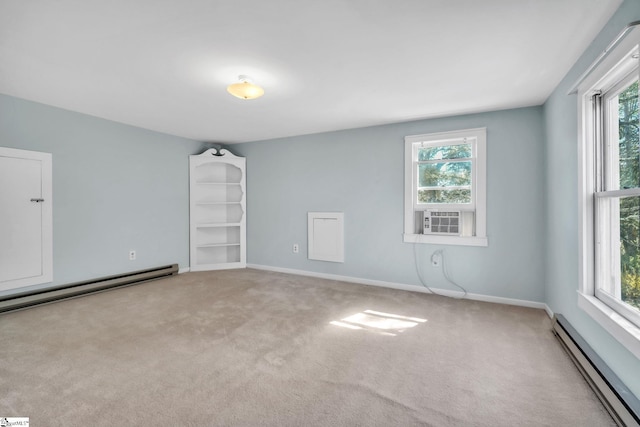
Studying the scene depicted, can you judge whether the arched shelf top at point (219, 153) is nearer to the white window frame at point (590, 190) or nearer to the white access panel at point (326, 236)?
the white access panel at point (326, 236)

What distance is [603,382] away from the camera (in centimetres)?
158

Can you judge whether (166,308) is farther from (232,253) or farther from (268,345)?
(232,253)

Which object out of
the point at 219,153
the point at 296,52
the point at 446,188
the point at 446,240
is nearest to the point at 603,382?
the point at 446,240

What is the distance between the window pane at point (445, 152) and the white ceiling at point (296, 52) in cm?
44

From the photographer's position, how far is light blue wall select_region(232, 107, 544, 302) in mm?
3148

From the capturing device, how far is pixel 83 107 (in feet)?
10.6

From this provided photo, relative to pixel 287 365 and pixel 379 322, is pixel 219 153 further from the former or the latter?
pixel 287 365

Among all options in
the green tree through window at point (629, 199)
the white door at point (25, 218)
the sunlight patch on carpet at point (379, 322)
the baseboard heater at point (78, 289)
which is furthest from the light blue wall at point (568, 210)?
the white door at point (25, 218)

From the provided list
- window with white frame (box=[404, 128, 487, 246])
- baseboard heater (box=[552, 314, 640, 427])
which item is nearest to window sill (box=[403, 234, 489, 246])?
window with white frame (box=[404, 128, 487, 246])

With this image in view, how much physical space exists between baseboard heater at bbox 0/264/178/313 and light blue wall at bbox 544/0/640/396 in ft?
16.0

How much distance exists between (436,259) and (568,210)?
1495 millimetres

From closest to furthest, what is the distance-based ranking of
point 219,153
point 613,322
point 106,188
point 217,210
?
point 613,322, point 106,188, point 219,153, point 217,210

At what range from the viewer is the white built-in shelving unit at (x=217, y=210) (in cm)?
475

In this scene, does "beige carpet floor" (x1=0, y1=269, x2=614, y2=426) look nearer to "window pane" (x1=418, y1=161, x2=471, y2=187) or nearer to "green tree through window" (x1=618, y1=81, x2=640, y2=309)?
"green tree through window" (x1=618, y1=81, x2=640, y2=309)
